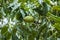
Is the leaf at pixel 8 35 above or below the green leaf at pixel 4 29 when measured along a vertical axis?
below

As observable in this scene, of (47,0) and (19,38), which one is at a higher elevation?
(47,0)

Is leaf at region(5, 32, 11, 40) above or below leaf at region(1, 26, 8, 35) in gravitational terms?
below

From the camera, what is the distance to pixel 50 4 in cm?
106

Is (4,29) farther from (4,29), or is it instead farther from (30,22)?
(30,22)

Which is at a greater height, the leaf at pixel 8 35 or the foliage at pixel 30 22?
the foliage at pixel 30 22

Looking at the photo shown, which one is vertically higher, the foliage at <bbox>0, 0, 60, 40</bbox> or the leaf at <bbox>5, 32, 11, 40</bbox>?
the foliage at <bbox>0, 0, 60, 40</bbox>

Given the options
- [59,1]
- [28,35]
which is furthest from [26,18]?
[59,1]

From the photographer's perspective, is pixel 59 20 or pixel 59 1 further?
pixel 59 1

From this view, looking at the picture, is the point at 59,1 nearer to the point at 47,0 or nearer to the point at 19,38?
the point at 47,0

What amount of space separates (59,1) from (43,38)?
0.67 feet

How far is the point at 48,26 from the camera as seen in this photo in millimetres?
1047

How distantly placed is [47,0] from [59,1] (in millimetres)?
98

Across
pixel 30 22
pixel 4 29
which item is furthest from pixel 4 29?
pixel 30 22

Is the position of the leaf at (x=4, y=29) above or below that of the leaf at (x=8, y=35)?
above
